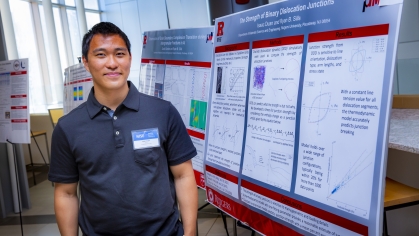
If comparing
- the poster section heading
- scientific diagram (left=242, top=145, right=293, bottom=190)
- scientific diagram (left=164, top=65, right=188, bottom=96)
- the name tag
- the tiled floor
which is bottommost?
the tiled floor

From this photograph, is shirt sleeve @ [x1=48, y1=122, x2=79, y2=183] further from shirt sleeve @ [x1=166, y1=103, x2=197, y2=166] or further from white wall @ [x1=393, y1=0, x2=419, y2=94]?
white wall @ [x1=393, y1=0, x2=419, y2=94]

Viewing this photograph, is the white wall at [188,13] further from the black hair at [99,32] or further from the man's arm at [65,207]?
the man's arm at [65,207]

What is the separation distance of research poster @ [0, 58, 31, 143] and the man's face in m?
2.47

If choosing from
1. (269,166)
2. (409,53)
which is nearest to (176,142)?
(269,166)

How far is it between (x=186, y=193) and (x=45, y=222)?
10.3ft

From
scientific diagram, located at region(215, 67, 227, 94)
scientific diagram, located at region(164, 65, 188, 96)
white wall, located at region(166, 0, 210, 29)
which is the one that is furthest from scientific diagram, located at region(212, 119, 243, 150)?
white wall, located at region(166, 0, 210, 29)

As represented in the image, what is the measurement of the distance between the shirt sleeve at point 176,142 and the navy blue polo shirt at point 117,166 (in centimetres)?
1

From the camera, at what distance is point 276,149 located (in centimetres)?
153

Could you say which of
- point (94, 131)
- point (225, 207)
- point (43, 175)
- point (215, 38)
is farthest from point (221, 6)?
point (43, 175)

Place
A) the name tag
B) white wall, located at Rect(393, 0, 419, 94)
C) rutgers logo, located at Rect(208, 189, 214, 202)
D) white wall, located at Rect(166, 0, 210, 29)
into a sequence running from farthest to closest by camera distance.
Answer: white wall, located at Rect(166, 0, 210, 29) < white wall, located at Rect(393, 0, 419, 94) < rutgers logo, located at Rect(208, 189, 214, 202) < the name tag

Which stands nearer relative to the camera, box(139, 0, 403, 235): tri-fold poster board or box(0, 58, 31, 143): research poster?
box(139, 0, 403, 235): tri-fold poster board

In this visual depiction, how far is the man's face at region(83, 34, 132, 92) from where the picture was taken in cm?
144

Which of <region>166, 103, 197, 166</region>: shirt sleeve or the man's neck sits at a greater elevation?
the man's neck

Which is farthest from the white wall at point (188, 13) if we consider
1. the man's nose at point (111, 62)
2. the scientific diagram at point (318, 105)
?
the scientific diagram at point (318, 105)
